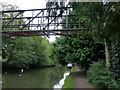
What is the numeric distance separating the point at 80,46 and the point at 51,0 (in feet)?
19.3

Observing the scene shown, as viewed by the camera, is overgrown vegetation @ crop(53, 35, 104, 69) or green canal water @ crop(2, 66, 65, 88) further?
green canal water @ crop(2, 66, 65, 88)

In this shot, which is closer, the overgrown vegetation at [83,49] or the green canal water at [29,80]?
the overgrown vegetation at [83,49]

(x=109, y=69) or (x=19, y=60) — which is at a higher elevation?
(x=109, y=69)

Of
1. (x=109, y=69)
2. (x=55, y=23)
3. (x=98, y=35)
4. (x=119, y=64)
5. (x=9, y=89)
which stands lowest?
(x=9, y=89)

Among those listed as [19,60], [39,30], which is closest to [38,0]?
[39,30]

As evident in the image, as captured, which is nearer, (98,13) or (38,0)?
(98,13)

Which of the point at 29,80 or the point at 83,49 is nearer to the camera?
the point at 83,49

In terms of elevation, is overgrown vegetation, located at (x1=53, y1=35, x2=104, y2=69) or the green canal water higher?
overgrown vegetation, located at (x1=53, y1=35, x2=104, y2=69)

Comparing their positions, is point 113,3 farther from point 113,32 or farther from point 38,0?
point 38,0

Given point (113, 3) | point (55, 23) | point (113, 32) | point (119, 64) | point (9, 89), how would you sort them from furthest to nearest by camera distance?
1. point (9, 89)
2. point (55, 23)
3. point (119, 64)
4. point (113, 32)
5. point (113, 3)

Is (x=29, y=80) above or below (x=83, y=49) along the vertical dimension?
below

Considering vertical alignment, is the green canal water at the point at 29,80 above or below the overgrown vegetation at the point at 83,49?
below

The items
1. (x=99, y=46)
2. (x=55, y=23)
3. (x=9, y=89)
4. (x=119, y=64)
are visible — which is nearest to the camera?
(x=119, y=64)

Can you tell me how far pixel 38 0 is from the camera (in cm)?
370
